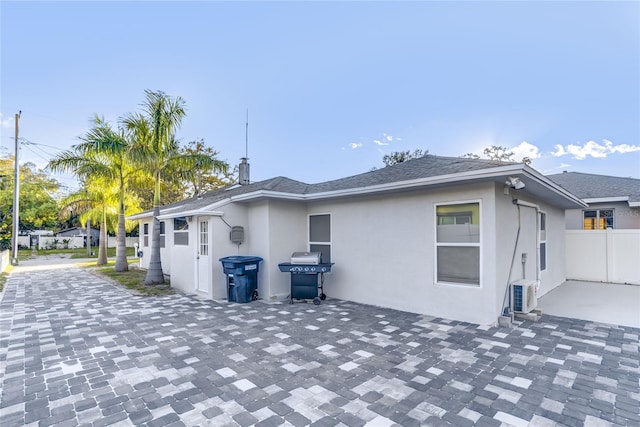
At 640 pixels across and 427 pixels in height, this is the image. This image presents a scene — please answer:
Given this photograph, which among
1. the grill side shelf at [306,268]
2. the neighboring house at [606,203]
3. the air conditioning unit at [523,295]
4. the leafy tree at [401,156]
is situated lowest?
the air conditioning unit at [523,295]

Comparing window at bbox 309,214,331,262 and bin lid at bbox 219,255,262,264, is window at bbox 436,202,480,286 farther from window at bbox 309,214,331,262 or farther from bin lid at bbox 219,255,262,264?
bin lid at bbox 219,255,262,264

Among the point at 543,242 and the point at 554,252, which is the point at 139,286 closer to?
the point at 543,242

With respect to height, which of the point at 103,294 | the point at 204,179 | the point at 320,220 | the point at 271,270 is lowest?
the point at 103,294

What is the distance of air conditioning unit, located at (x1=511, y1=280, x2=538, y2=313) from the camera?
18.0ft

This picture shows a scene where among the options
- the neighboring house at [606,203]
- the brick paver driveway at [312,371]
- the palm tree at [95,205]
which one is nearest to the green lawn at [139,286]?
the brick paver driveway at [312,371]

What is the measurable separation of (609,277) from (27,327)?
1476 cm

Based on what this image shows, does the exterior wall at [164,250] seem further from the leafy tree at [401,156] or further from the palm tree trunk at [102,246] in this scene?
the leafy tree at [401,156]

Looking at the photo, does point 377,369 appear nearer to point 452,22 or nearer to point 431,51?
point 452,22

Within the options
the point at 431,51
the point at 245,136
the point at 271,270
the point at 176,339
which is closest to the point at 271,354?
the point at 176,339

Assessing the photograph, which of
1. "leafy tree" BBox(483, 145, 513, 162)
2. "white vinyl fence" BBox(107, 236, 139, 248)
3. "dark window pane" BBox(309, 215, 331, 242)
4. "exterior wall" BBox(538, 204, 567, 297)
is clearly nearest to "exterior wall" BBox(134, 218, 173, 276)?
"dark window pane" BBox(309, 215, 331, 242)

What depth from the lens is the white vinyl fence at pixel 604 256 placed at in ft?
29.6

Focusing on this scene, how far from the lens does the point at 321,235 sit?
7996mm

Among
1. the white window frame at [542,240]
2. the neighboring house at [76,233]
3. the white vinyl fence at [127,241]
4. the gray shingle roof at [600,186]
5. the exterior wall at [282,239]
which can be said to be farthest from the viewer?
the neighboring house at [76,233]

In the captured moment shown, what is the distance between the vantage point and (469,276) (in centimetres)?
545
